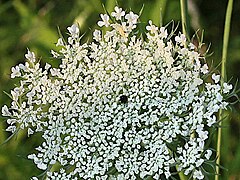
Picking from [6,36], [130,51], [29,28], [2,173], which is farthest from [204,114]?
[6,36]

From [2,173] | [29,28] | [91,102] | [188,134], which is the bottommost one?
[188,134]

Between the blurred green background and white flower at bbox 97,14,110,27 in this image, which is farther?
the blurred green background

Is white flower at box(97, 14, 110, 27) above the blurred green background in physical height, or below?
below

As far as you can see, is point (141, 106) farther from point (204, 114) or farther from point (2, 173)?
point (2, 173)

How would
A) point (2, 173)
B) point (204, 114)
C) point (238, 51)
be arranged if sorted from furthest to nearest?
1. point (238, 51)
2. point (2, 173)
3. point (204, 114)

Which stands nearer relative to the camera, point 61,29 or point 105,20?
point 105,20

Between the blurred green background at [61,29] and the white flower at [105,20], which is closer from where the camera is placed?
the white flower at [105,20]

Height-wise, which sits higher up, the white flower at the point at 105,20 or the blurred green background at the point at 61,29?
the blurred green background at the point at 61,29

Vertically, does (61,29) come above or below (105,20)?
above
